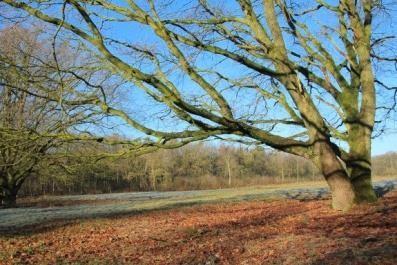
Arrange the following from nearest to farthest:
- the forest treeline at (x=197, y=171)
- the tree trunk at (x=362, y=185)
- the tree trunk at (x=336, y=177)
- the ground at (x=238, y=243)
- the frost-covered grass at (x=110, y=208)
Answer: the ground at (x=238, y=243)
the tree trunk at (x=336, y=177)
the tree trunk at (x=362, y=185)
the frost-covered grass at (x=110, y=208)
the forest treeline at (x=197, y=171)

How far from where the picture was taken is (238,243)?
8.80 meters

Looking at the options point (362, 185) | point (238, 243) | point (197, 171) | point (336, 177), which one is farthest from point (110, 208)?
point (197, 171)

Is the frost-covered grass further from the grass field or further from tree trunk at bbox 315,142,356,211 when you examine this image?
tree trunk at bbox 315,142,356,211

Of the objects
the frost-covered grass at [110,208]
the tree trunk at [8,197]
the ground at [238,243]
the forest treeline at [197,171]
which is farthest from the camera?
the forest treeline at [197,171]

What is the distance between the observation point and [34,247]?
35.0ft

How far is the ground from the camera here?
7020 millimetres

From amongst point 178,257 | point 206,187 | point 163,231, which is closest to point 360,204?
point 163,231

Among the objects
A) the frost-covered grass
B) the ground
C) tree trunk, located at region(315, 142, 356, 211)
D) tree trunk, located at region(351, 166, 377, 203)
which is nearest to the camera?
the ground

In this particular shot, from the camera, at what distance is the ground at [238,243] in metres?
7.02

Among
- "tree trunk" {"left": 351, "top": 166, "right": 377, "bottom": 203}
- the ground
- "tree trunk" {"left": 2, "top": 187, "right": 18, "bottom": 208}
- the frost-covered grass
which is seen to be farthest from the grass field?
"tree trunk" {"left": 2, "top": 187, "right": 18, "bottom": 208}

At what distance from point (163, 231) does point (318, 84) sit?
19.7 ft

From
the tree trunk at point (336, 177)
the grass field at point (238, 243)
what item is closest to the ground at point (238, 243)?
the grass field at point (238, 243)

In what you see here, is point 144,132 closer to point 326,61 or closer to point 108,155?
point 108,155

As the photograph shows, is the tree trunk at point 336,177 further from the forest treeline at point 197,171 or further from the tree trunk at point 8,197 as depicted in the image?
the forest treeline at point 197,171
